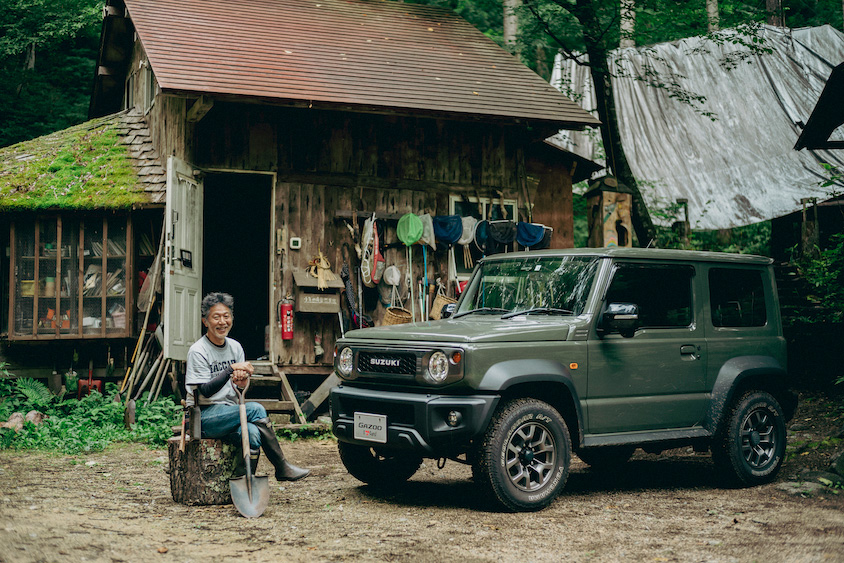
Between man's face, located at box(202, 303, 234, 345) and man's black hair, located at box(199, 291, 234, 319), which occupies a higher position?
man's black hair, located at box(199, 291, 234, 319)

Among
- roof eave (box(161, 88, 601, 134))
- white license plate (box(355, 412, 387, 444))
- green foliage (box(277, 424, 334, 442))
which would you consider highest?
roof eave (box(161, 88, 601, 134))

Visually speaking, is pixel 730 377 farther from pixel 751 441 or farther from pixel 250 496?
pixel 250 496

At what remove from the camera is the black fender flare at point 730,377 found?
6.91 metres

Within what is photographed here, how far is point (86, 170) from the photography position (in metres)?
12.1

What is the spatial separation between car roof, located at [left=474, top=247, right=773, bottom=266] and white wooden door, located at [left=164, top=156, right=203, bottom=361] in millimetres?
4624

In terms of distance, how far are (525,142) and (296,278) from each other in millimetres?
4423

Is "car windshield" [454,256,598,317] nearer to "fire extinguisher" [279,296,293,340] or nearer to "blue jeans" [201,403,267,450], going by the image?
"blue jeans" [201,403,267,450]

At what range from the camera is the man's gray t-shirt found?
6133mm

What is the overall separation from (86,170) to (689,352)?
9223mm

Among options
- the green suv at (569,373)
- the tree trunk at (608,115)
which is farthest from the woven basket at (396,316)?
the tree trunk at (608,115)

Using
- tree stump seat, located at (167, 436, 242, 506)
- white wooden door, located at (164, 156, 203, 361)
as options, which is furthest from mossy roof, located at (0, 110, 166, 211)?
tree stump seat, located at (167, 436, 242, 506)

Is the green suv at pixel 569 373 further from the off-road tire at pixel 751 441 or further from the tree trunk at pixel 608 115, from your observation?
the tree trunk at pixel 608 115

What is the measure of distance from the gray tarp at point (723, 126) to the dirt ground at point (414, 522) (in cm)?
760

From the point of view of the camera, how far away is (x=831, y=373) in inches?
443
